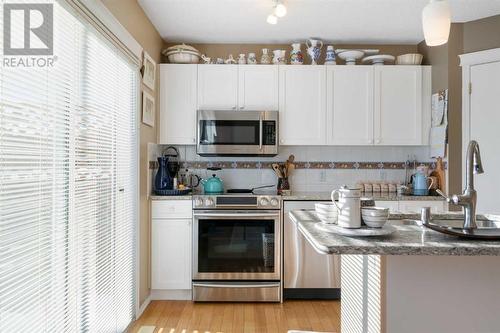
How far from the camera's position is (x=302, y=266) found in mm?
3211

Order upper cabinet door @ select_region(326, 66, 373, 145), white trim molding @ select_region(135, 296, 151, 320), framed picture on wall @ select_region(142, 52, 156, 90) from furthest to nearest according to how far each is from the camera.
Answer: upper cabinet door @ select_region(326, 66, 373, 145) → framed picture on wall @ select_region(142, 52, 156, 90) → white trim molding @ select_region(135, 296, 151, 320)

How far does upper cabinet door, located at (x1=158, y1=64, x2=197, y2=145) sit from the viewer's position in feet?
11.3

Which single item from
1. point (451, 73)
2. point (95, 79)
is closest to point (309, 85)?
point (451, 73)

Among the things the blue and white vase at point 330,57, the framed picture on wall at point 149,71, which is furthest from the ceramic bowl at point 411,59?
the framed picture on wall at point 149,71

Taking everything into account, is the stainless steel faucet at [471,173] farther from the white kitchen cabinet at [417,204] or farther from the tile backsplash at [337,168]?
the tile backsplash at [337,168]

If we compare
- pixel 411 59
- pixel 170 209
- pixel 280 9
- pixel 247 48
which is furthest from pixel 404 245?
pixel 247 48

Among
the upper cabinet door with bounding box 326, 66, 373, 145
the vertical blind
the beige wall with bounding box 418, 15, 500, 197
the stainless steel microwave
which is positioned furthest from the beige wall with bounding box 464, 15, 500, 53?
the vertical blind

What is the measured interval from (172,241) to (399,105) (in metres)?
2.45

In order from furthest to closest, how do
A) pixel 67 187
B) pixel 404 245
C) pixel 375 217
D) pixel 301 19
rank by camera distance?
pixel 301 19 → pixel 67 187 → pixel 375 217 → pixel 404 245

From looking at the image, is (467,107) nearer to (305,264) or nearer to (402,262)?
(305,264)

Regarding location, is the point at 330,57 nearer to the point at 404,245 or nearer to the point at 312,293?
the point at 312,293

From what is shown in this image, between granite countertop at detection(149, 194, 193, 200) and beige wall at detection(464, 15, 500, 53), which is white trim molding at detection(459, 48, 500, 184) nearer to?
beige wall at detection(464, 15, 500, 53)

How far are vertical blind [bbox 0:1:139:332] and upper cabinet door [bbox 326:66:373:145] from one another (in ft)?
6.05

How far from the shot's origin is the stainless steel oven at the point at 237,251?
3.18 meters
